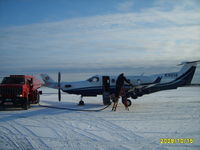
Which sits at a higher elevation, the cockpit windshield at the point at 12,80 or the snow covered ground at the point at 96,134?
the cockpit windshield at the point at 12,80

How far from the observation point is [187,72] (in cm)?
1794

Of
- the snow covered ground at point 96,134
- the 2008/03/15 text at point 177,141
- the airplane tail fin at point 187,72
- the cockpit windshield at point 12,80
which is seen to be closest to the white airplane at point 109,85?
the airplane tail fin at point 187,72

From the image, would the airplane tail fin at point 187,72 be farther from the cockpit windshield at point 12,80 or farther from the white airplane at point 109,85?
the cockpit windshield at point 12,80

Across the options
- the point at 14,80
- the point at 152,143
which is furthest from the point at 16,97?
the point at 152,143

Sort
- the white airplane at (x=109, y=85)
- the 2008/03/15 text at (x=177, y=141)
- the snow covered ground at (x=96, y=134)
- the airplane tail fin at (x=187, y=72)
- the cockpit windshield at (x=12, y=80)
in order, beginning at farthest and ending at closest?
1. the airplane tail fin at (x=187, y=72)
2. the white airplane at (x=109, y=85)
3. the cockpit windshield at (x=12, y=80)
4. the 2008/03/15 text at (x=177, y=141)
5. the snow covered ground at (x=96, y=134)

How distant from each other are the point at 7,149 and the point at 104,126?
3825mm

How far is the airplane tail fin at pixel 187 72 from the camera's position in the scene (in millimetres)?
17844

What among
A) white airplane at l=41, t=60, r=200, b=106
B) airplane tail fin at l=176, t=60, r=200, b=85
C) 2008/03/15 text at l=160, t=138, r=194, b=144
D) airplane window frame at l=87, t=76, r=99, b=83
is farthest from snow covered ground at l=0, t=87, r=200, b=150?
airplane tail fin at l=176, t=60, r=200, b=85

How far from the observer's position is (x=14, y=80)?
1390cm

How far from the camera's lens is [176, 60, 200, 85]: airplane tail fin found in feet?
58.5

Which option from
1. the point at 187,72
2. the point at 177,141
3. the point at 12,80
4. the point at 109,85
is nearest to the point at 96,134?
the point at 177,141

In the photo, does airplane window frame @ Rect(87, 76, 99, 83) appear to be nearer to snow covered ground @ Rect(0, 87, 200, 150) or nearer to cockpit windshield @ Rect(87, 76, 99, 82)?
cockpit windshield @ Rect(87, 76, 99, 82)

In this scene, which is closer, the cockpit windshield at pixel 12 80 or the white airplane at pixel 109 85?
the cockpit windshield at pixel 12 80

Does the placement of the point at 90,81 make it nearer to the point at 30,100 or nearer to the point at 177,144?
the point at 30,100
